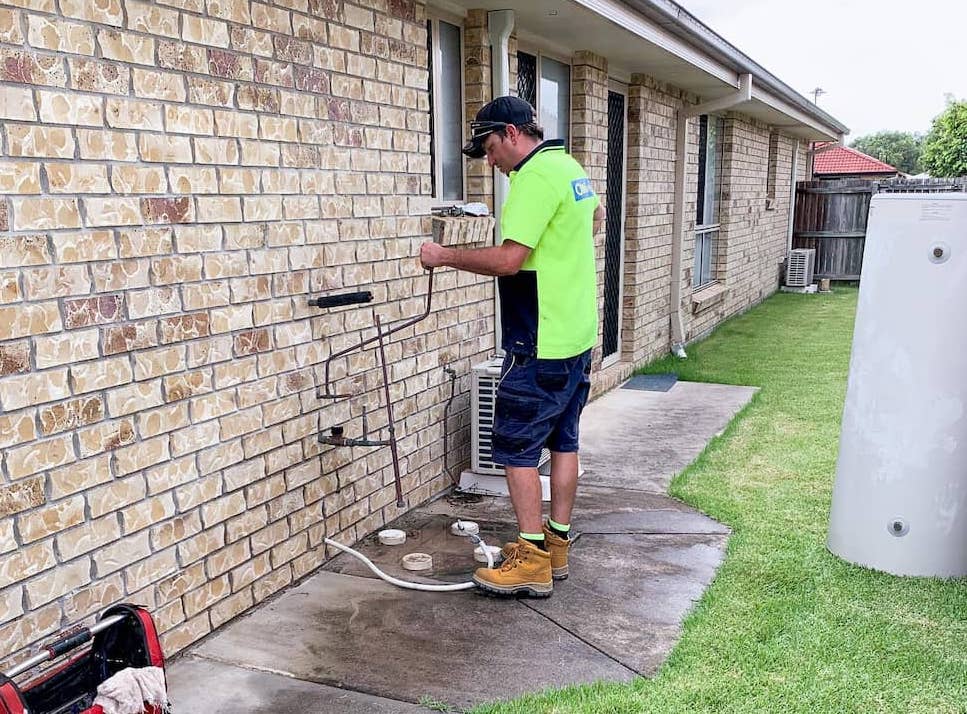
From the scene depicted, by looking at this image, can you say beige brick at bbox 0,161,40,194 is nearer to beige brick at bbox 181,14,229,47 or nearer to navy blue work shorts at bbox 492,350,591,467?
beige brick at bbox 181,14,229,47

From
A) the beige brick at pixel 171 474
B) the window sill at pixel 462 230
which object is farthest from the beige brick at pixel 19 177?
the window sill at pixel 462 230

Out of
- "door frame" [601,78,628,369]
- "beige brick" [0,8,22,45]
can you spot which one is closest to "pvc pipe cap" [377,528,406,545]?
"beige brick" [0,8,22,45]

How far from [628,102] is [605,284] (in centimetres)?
170

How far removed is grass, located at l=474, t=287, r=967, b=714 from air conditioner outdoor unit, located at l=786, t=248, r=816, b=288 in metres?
10.5

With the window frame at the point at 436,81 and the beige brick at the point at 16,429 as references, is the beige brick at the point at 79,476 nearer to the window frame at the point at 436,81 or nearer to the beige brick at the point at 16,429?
the beige brick at the point at 16,429

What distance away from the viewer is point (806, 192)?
16.7 m

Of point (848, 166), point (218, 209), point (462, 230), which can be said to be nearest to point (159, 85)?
point (218, 209)

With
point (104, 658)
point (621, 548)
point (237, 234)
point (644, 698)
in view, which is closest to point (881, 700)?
point (644, 698)

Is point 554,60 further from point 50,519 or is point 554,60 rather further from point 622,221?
point 50,519

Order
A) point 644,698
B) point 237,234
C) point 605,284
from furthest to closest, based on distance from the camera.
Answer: point 605,284
point 237,234
point 644,698

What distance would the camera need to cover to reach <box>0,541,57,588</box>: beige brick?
7.51 ft

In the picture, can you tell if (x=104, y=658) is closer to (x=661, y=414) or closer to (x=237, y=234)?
(x=237, y=234)

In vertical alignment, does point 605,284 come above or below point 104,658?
above

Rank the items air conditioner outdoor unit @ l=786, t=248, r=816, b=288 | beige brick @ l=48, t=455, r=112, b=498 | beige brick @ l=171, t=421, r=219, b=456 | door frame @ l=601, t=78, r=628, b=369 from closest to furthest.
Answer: beige brick @ l=48, t=455, r=112, b=498
beige brick @ l=171, t=421, r=219, b=456
door frame @ l=601, t=78, r=628, b=369
air conditioner outdoor unit @ l=786, t=248, r=816, b=288
